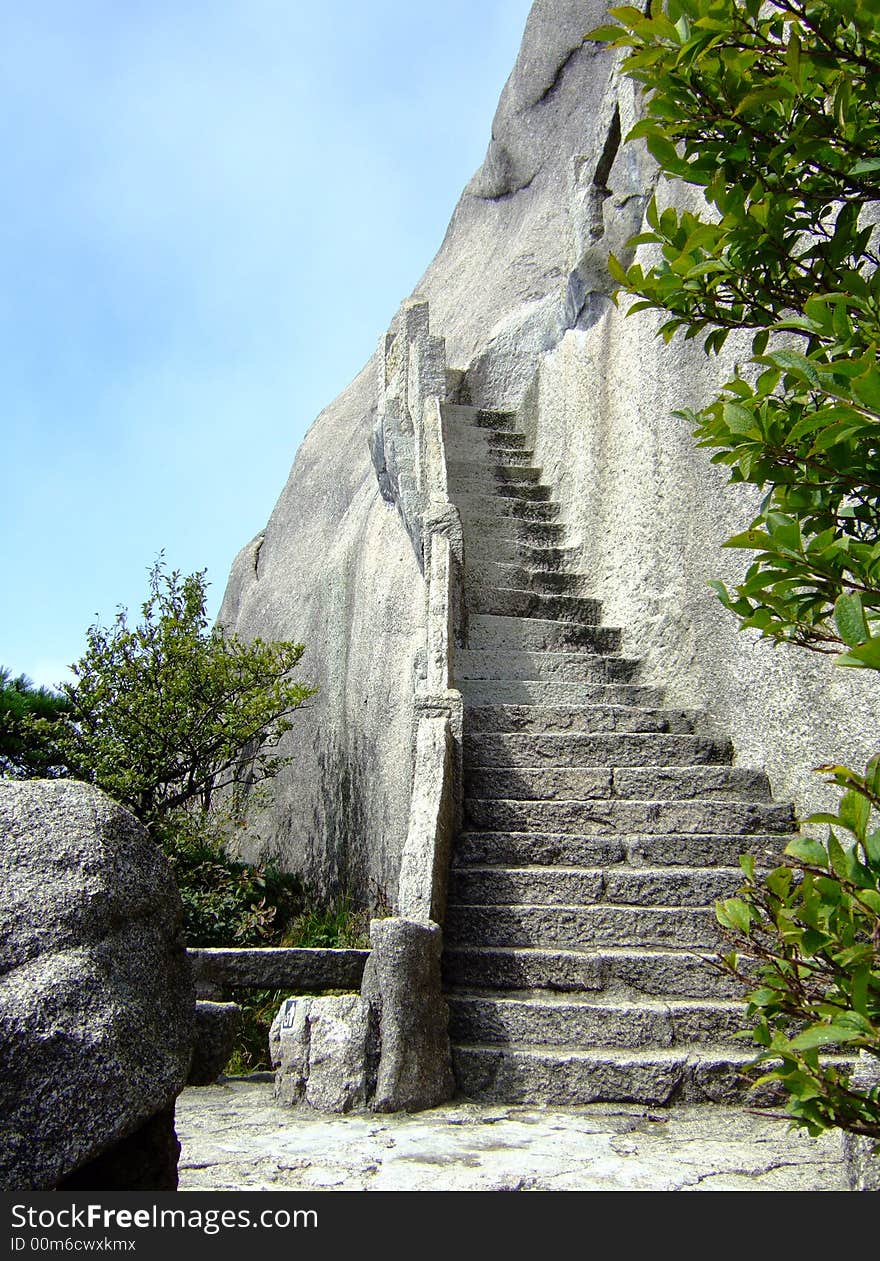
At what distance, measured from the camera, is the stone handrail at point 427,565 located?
5.18 m

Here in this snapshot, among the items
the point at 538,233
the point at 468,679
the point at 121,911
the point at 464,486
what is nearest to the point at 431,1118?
the point at 121,911

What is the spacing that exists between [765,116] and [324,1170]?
307 cm

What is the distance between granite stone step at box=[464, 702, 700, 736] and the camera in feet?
21.4

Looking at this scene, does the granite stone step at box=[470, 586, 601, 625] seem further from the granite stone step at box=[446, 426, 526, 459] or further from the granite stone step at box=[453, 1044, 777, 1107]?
the granite stone step at box=[453, 1044, 777, 1107]

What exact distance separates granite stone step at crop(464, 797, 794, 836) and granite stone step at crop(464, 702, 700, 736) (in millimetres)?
690

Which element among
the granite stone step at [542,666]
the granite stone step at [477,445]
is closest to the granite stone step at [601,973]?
the granite stone step at [542,666]

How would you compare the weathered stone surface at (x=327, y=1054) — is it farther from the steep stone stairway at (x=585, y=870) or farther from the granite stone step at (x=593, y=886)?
the granite stone step at (x=593, y=886)

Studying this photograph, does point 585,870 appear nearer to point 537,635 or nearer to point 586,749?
point 586,749

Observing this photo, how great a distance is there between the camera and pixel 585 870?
17.6ft


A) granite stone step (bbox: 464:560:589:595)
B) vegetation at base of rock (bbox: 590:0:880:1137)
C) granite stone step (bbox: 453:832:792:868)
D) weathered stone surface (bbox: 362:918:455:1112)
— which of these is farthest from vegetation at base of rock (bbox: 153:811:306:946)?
vegetation at base of rock (bbox: 590:0:880:1137)

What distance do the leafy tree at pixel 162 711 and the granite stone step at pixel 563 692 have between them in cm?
298

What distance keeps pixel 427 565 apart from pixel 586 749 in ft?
6.22

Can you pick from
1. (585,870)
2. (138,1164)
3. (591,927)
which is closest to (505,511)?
(585,870)

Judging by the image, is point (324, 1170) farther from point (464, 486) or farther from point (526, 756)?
point (464, 486)
